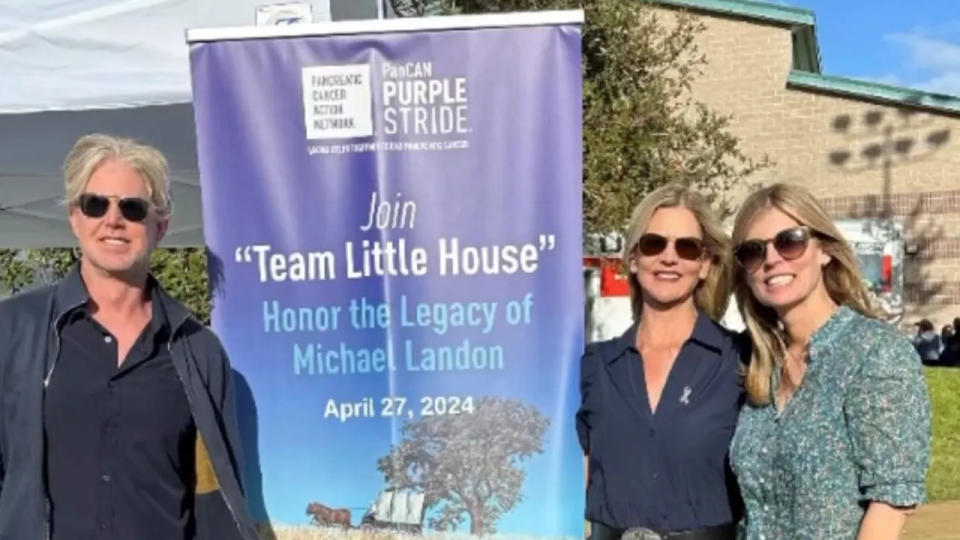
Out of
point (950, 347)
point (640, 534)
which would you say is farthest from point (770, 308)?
point (950, 347)

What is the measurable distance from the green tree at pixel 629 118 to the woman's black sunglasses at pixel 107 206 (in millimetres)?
6184

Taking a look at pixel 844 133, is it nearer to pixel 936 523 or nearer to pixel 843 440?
pixel 936 523

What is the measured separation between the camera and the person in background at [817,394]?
2.29m

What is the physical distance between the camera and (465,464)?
3496 mm

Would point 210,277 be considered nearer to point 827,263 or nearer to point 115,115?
point 115,115

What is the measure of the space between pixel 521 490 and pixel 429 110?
1262 mm

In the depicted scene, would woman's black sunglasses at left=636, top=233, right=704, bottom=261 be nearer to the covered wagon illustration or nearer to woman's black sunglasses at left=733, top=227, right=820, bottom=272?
woman's black sunglasses at left=733, top=227, right=820, bottom=272

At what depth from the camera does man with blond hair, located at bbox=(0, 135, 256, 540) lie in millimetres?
2432

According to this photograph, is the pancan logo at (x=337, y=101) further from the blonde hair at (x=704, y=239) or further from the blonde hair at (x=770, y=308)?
the blonde hair at (x=770, y=308)

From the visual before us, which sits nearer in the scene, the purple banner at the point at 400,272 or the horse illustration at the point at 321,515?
the purple banner at the point at 400,272

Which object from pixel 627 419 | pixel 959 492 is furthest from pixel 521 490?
pixel 959 492

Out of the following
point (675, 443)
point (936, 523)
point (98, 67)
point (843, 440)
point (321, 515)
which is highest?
point (98, 67)

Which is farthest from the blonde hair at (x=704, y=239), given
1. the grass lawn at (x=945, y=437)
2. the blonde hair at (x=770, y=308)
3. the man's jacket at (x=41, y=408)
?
the grass lawn at (x=945, y=437)

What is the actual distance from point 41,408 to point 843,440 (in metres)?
1.78
